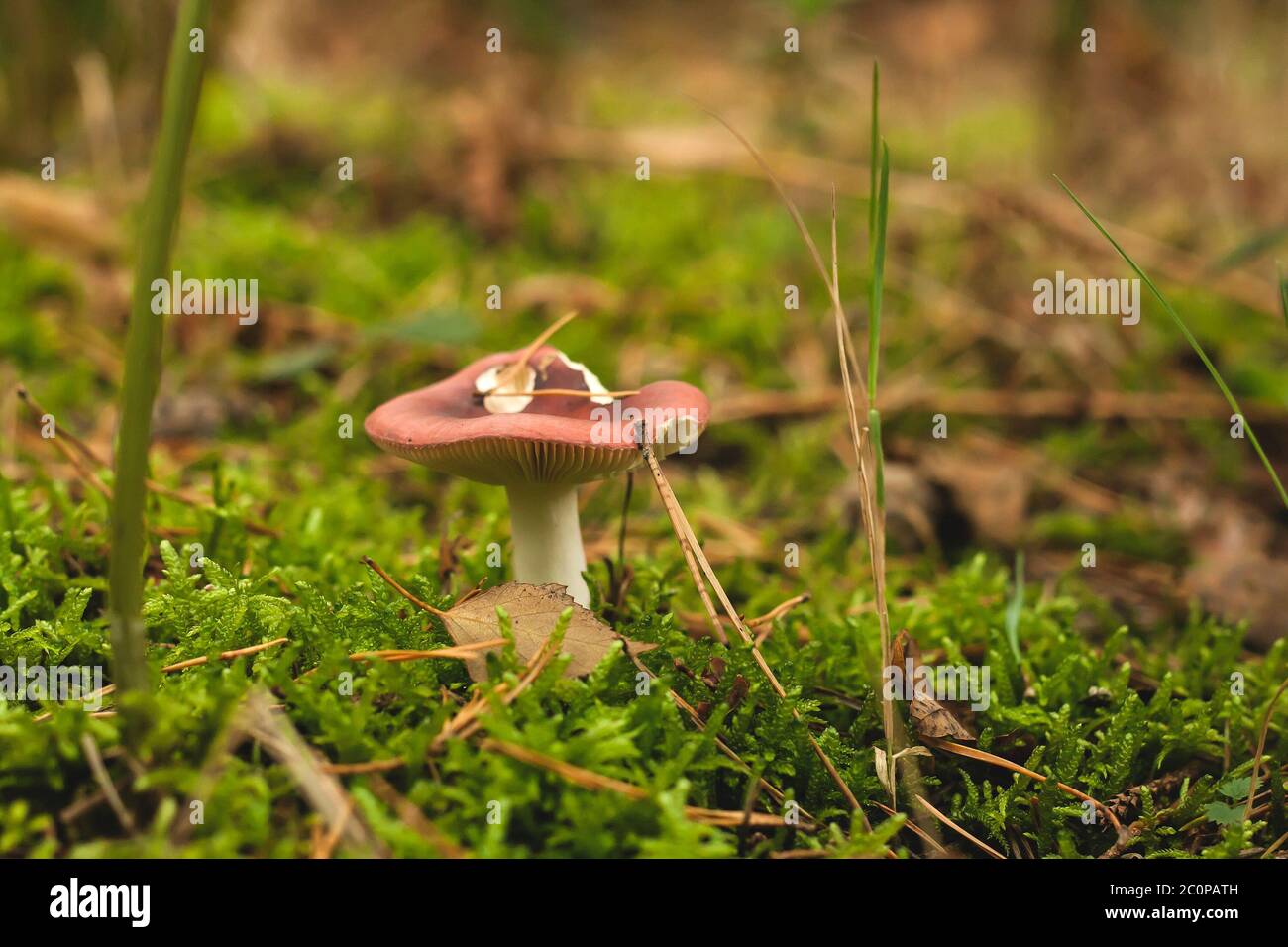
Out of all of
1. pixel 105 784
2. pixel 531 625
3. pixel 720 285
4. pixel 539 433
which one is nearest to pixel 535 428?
pixel 539 433

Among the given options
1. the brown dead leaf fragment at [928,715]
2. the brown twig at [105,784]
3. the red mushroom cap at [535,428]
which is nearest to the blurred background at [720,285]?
the red mushroom cap at [535,428]

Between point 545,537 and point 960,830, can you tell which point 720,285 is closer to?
point 545,537

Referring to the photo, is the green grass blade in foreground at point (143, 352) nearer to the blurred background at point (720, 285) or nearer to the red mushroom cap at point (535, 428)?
the red mushroom cap at point (535, 428)

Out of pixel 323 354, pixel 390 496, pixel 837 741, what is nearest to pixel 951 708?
pixel 837 741

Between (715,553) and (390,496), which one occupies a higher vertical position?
(390,496)

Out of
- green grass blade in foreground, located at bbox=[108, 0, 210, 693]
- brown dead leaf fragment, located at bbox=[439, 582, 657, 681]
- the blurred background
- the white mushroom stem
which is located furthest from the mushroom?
green grass blade in foreground, located at bbox=[108, 0, 210, 693]
